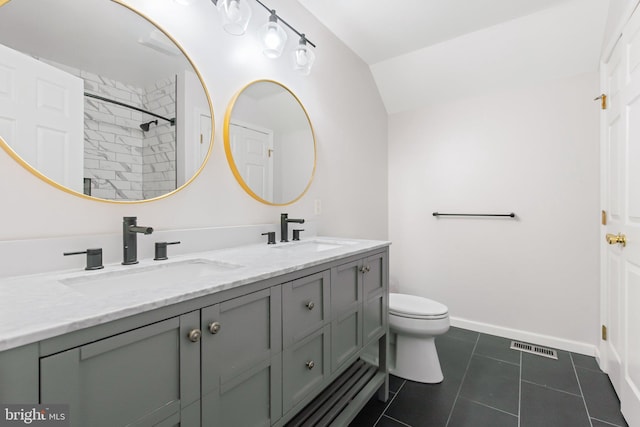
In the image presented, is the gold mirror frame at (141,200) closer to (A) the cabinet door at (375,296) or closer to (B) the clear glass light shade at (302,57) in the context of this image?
(B) the clear glass light shade at (302,57)

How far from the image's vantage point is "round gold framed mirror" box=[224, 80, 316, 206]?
154 centimetres

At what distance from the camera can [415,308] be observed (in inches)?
73.7

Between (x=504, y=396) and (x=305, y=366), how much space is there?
1307 millimetres

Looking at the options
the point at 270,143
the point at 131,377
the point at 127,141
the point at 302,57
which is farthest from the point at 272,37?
the point at 131,377

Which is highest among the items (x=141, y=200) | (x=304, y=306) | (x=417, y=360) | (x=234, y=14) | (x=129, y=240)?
(x=234, y=14)

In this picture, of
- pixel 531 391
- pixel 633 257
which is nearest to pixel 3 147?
pixel 633 257

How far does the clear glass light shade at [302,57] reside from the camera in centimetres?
171

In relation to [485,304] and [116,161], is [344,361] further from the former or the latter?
[485,304]

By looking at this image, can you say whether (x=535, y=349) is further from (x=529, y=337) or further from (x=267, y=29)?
(x=267, y=29)

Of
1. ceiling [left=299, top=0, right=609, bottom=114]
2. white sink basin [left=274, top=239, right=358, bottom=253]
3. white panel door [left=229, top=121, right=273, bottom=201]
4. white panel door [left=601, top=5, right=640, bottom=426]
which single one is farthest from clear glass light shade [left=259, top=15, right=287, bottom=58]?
white panel door [left=601, top=5, right=640, bottom=426]

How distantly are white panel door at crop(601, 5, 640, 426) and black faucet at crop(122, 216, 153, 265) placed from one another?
2.04m

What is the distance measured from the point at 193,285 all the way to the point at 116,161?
2.21 feet

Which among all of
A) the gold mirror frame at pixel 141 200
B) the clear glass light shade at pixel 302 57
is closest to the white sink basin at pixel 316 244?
the gold mirror frame at pixel 141 200

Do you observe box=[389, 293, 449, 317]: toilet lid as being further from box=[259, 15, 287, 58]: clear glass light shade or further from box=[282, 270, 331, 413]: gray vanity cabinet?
box=[259, 15, 287, 58]: clear glass light shade
